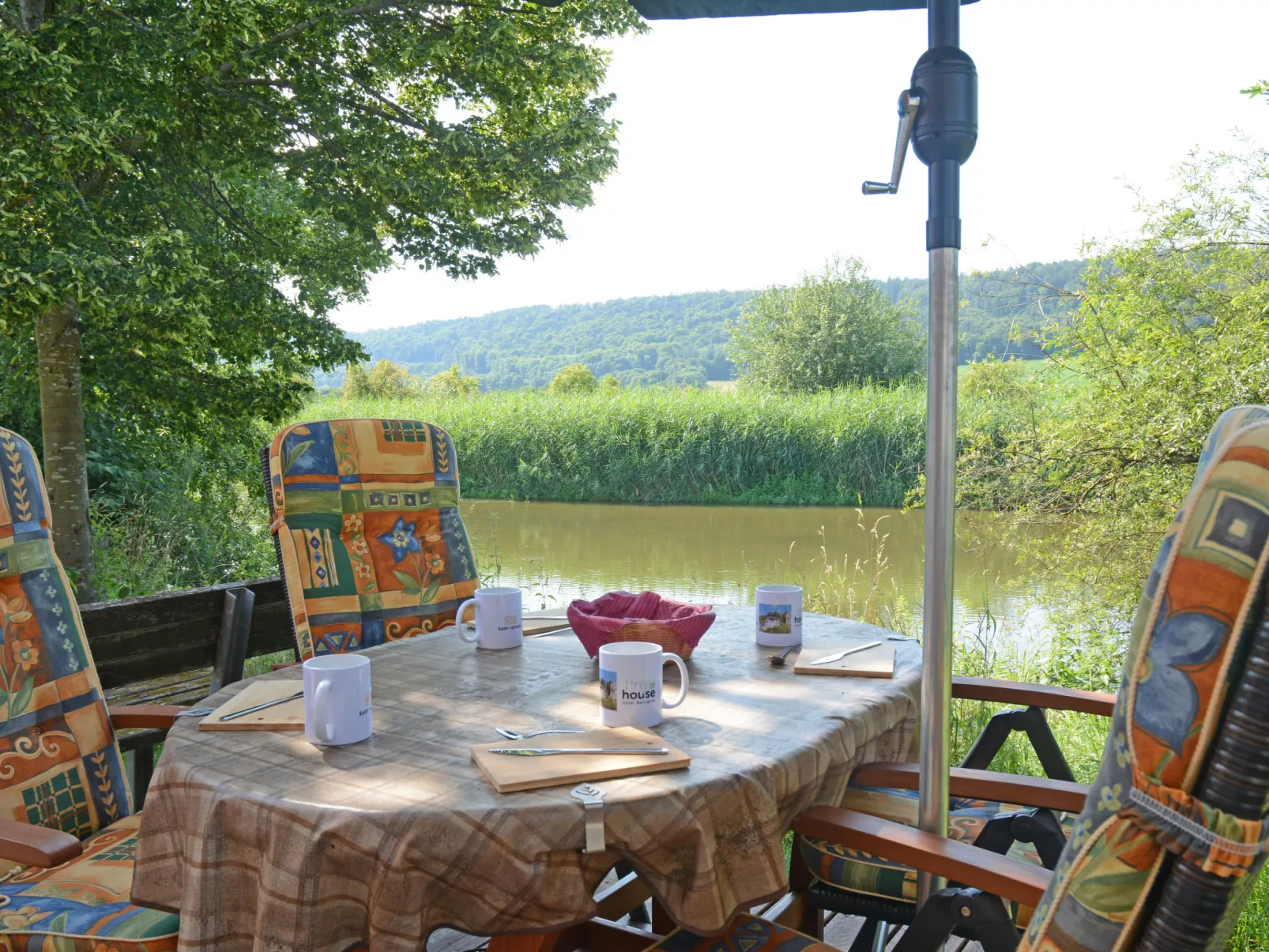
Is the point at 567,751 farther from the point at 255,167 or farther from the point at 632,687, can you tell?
the point at 255,167

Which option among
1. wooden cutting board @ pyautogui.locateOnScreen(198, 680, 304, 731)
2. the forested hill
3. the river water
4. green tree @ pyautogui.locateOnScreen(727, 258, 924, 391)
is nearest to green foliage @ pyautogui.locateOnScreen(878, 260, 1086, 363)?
the river water

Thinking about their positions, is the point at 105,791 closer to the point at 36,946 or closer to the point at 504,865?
the point at 36,946

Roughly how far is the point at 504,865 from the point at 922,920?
462mm

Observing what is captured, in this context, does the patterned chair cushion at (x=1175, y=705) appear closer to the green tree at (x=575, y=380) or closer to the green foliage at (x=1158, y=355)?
the green foliage at (x=1158, y=355)

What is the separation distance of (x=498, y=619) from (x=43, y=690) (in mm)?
791

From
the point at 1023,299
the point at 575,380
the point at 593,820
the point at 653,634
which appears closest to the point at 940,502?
the point at 593,820

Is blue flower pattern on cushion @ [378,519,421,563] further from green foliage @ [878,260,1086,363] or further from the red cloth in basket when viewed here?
green foliage @ [878,260,1086,363]

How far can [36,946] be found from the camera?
1.26 meters

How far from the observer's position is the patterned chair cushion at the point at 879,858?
1.43 meters

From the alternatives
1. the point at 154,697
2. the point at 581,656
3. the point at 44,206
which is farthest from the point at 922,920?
the point at 44,206

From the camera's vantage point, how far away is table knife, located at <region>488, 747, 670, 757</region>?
3.91 feet

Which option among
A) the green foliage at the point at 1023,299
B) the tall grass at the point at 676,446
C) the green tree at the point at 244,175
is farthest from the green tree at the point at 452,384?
the green foliage at the point at 1023,299

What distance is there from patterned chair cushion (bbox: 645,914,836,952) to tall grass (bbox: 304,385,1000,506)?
11.2 meters

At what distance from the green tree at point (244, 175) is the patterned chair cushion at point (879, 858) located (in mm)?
3644
